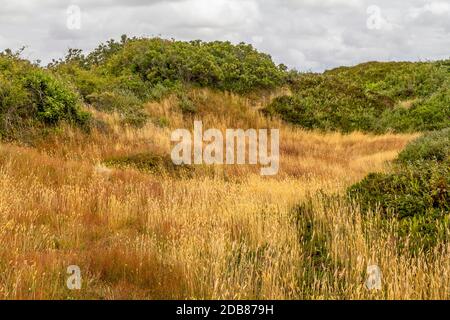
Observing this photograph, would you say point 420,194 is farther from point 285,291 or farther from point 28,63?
point 28,63

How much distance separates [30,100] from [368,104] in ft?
63.2

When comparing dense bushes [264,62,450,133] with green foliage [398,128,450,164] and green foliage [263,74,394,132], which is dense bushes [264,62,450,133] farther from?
green foliage [398,128,450,164]

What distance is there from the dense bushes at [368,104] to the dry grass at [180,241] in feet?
43.5

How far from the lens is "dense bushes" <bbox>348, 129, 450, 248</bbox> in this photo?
21.4 ft

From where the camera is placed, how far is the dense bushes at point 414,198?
6.54 metres

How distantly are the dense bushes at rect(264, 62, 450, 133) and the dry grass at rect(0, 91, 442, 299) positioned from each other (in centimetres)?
1326

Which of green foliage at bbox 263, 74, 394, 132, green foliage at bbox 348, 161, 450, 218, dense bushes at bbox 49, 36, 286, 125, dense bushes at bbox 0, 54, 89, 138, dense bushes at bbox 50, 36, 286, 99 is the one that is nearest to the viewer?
green foliage at bbox 348, 161, 450, 218

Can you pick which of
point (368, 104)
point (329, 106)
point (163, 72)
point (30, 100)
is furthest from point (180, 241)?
point (368, 104)

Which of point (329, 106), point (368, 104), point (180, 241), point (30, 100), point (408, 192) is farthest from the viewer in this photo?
point (368, 104)

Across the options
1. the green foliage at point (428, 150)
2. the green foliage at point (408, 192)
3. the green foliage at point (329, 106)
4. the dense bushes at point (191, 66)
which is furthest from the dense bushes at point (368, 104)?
the green foliage at point (408, 192)

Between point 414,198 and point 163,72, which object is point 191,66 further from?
point 414,198

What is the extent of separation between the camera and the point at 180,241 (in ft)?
20.1

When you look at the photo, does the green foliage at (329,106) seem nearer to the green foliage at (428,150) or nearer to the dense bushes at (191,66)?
the dense bushes at (191,66)

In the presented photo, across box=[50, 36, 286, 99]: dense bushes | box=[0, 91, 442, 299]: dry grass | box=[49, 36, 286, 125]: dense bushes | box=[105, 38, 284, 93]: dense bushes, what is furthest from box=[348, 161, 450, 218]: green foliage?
box=[105, 38, 284, 93]: dense bushes
